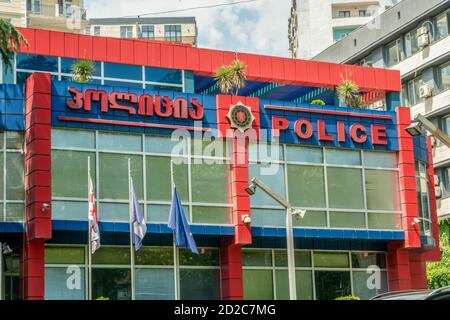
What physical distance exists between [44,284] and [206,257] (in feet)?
19.6

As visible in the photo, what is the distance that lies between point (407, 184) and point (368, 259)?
3.26 metres

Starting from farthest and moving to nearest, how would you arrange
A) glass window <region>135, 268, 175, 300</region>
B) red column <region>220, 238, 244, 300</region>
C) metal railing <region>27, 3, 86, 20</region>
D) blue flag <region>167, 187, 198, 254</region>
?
metal railing <region>27, 3, 86, 20</region>, red column <region>220, 238, 244, 300</region>, glass window <region>135, 268, 175, 300</region>, blue flag <region>167, 187, 198, 254</region>

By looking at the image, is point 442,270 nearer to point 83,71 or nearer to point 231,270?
point 231,270

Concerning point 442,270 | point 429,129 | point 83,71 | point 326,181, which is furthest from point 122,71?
point 442,270

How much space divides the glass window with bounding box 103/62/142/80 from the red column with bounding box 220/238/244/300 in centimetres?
835

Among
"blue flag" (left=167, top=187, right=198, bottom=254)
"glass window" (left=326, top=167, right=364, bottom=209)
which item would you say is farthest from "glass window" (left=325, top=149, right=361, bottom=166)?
"blue flag" (left=167, top=187, right=198, bottom=254)

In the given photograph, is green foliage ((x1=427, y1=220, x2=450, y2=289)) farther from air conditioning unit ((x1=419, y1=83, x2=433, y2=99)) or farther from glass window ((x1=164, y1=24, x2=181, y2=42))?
glass window ((x1=164, y1=24, x2=181, y2=42))

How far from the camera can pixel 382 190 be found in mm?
33375

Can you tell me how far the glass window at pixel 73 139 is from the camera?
2816cm

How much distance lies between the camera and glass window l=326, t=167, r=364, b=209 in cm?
3231

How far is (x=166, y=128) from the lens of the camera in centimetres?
2991

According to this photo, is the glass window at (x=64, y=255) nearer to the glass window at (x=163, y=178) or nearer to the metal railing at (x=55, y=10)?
the glass window at (x=163, y=178)
